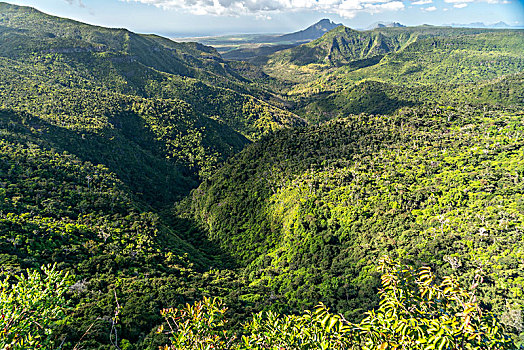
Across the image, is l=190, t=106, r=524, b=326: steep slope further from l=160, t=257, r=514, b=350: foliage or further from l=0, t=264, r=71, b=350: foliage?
l=0, t=264, r=71, b=350: foliage

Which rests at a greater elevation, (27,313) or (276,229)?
(27,313)

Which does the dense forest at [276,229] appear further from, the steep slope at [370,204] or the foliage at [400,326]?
the steep slope at [370,204]

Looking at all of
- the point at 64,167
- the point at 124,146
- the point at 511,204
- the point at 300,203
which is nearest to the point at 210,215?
the point at 300,203

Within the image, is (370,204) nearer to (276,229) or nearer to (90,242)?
(276,229)

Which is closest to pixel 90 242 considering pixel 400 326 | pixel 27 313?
pixel 27 313

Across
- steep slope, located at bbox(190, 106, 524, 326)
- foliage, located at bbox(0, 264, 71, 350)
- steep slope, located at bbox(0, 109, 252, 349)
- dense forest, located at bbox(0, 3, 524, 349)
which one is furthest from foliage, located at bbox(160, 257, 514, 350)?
steep slope, located at bbox(190, 106, 524, 326)

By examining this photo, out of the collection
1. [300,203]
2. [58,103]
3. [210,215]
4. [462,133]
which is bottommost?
[210,215]

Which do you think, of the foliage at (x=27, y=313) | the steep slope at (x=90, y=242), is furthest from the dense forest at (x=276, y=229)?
the steep slope at (x=90, y=242)

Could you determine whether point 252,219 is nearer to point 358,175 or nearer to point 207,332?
point 358,175
